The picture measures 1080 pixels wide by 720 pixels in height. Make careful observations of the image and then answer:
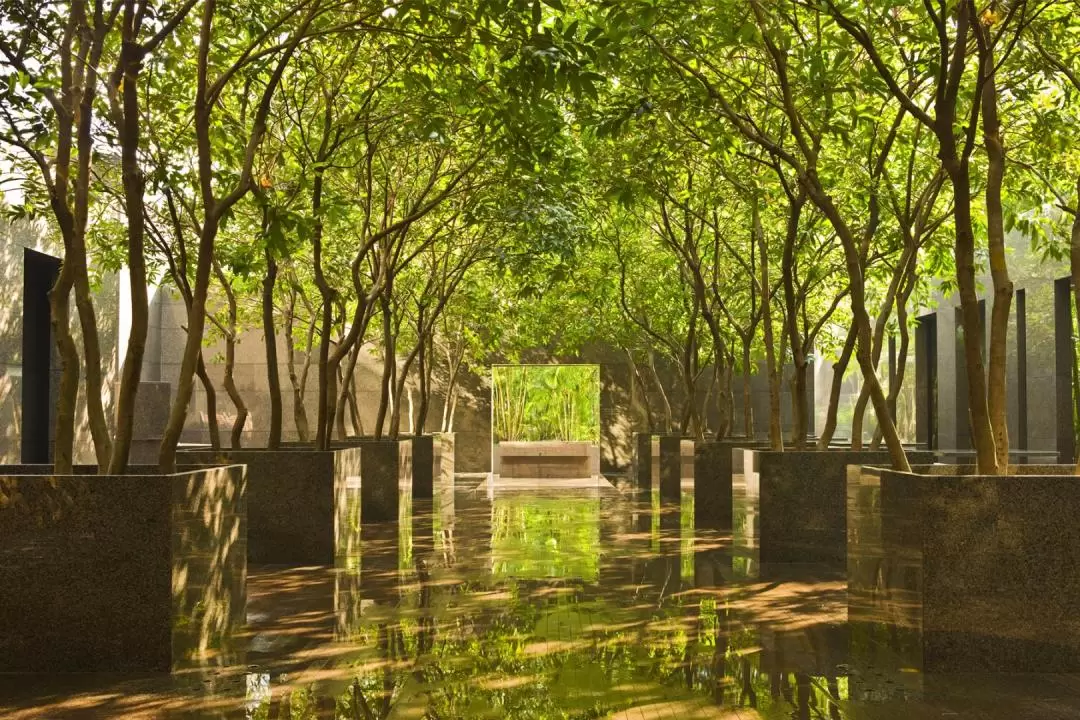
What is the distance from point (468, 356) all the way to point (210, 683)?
23056 mm

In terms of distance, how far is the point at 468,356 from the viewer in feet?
94.9

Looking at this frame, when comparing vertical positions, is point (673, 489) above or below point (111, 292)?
below

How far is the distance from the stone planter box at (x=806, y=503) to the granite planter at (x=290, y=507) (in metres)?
3.94

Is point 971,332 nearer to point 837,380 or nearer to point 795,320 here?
point 795,320

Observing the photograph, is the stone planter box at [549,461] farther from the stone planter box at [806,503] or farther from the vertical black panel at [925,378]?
the stone planter box at [806,503]

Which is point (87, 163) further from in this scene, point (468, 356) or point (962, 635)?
point (468, 356)

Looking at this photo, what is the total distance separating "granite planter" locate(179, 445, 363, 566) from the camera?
10.7m

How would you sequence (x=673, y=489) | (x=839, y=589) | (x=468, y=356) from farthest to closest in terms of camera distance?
(x=468, y=356)
(x=673, y=489)
(x=839, y=589)

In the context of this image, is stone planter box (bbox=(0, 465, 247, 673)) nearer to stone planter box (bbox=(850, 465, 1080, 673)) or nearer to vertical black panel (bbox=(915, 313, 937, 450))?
stone planter box (bbox=(850, 465, 1080, 673))

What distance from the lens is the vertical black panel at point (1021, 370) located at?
16938 millimetres

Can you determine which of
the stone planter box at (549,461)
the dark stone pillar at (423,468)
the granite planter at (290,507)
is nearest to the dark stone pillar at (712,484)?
the granite planter at (290,507)

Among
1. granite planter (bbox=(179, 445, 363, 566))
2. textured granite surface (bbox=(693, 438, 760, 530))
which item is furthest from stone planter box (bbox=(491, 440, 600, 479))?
granite planter (bbox=(179, 445, 363, 566))

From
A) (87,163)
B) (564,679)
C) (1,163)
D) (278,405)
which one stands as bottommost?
(564,679)

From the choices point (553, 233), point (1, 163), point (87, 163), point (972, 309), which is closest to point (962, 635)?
point (972, 309)
